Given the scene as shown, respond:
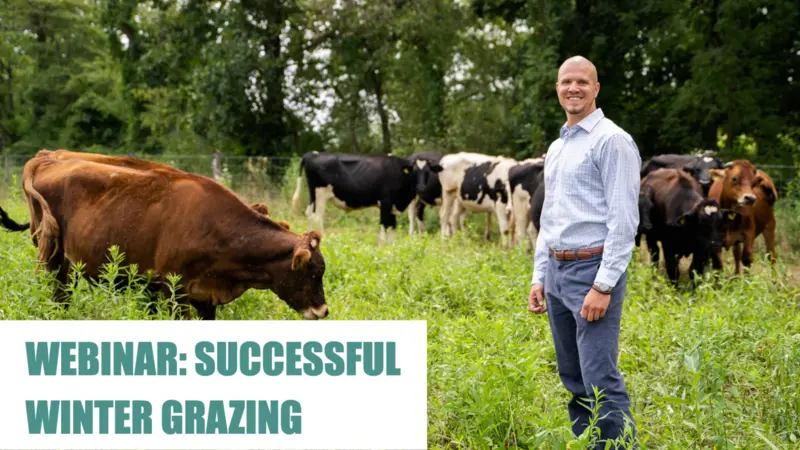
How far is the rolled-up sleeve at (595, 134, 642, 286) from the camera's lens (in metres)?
2.96

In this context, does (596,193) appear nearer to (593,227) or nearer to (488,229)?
(593,227)

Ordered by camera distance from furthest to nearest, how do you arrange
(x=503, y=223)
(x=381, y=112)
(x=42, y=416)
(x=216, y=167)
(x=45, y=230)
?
(x=381, y=112), (x=216, y=167), (x=503, y=223), (x=45, y=230), (x=42, y=416)

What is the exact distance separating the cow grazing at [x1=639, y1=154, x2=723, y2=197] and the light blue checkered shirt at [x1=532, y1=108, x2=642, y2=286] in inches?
260

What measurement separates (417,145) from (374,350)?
19.6 m

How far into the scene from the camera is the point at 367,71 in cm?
2467

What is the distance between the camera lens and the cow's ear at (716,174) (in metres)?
8.96

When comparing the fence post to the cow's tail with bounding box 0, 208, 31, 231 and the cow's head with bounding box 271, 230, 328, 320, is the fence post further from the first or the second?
the cow's head with bounding box 271, 230, 328, 320

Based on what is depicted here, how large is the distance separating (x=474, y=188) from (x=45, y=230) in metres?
8.86

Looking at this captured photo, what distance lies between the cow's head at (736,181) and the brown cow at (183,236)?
5893 mm

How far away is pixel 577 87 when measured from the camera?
3129 mm

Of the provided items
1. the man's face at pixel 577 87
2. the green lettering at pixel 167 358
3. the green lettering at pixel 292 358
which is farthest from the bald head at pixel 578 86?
the green lettering at pixel 167 358

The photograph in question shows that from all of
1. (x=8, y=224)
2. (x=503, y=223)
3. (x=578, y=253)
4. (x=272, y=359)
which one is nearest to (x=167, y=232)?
(x=8, y=224)

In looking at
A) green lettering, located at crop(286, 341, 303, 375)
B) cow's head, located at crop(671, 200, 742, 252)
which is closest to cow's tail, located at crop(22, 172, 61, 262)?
green lettering, located at crop(286, 341, 303, 375)

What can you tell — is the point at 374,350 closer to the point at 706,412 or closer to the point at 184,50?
the point at 706,412
